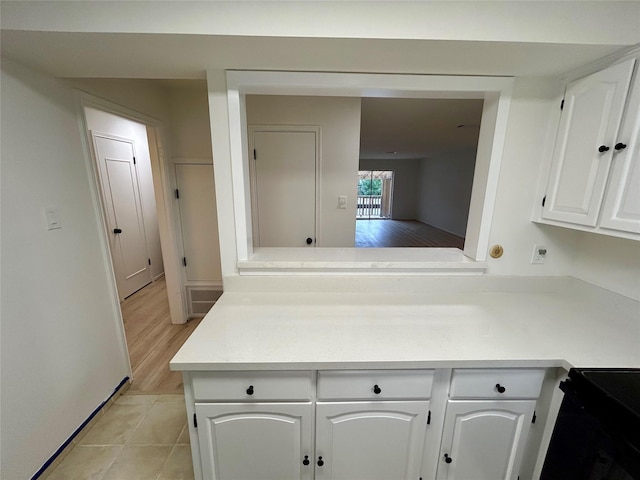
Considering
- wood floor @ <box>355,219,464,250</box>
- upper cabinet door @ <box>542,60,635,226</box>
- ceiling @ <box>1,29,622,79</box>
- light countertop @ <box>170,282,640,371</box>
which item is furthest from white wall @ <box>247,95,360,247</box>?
wood floor @ <box>355,219,464,250</box>

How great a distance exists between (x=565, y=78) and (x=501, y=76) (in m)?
0.30

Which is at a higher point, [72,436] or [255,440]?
[255,440]

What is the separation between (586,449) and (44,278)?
7.71ft

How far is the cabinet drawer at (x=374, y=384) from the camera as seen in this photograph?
990mm

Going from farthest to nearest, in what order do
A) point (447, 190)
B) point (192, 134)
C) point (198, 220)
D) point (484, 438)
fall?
point (447, 190)
point (198, 220)
point (192, 134)
point (484, 438)

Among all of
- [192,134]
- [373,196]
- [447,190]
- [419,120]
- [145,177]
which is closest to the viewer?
[192,134]

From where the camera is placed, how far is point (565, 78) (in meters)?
1.25

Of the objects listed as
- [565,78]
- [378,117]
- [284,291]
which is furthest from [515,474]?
[378,117]

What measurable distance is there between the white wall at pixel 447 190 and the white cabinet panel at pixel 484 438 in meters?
6.17

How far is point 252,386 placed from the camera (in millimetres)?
988

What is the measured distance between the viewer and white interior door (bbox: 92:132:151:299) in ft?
10.1

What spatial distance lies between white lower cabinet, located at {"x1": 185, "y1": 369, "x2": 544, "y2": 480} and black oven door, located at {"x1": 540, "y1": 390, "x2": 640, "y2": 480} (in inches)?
7.9

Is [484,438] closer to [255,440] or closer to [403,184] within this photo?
[255,440]

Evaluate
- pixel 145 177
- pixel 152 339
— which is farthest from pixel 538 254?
pixel 145 177
